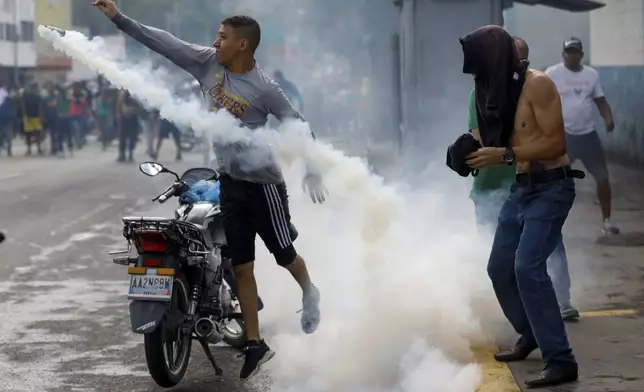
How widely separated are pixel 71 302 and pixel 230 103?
122 inches

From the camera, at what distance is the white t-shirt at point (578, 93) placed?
10914 mm

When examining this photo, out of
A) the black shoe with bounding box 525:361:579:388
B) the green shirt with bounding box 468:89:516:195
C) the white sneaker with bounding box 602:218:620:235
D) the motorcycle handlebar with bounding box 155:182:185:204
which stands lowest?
the white sneaker with bounding box 602:218:620:235

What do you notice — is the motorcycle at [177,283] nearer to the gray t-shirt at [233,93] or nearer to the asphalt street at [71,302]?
the asphalt street at [71,302]

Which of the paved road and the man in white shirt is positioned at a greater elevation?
the man in white shirt

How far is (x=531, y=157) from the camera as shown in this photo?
6.06 metres

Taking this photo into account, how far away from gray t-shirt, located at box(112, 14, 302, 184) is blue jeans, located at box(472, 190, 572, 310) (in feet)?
5.99

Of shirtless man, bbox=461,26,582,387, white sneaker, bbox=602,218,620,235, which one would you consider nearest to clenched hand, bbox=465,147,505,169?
shirtless man, bbox=461,26,582,387

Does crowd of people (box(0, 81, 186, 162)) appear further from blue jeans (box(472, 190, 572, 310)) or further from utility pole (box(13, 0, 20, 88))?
utility pole (box(13, 0, 20, 88))

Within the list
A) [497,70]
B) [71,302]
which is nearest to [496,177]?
[497,70]

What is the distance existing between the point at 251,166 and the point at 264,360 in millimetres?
996

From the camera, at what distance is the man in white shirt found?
1087 centimetres

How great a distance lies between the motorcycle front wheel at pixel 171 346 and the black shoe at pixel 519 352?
5.41 ft

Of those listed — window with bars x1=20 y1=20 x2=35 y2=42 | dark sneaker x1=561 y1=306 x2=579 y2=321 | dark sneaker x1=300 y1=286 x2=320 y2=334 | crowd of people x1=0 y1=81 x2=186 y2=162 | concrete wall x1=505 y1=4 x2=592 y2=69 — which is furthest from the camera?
window with bars x1=20 y1=20 x2=35 y2=42

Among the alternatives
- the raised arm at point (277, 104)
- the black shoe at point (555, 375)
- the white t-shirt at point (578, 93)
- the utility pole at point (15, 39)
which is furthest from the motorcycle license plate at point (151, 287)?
the utility pole at point (15, 39)
